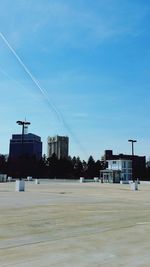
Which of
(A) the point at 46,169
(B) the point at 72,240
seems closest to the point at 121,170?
(A) the point at 46,169

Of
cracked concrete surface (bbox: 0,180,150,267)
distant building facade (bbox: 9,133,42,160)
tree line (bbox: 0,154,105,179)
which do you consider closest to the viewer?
cracked concrete surface (bbox: 0,180,150,267)

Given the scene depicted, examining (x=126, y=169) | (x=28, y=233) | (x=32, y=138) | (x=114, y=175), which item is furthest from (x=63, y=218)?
(x=32, y=138)

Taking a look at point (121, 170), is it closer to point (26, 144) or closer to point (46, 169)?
point (46, 169)

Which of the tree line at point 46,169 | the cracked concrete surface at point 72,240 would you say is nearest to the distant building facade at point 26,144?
the tree line at point 46,169

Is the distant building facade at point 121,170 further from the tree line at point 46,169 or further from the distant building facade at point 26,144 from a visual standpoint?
the distant building facade at point 26,144

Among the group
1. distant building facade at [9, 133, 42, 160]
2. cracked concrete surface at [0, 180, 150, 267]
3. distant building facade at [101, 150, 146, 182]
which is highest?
distant building facade at [9, 133, 42, 160]

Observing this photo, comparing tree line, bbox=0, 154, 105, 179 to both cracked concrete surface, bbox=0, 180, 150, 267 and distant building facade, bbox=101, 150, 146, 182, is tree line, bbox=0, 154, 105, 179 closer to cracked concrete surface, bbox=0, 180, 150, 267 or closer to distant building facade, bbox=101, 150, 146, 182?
distant building facade, bbox=101, 150, 146, 182

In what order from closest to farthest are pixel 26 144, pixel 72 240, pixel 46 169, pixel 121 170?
pixel 72 240 < pixel 121 170 < pixel 46 169 < pixel 26 144

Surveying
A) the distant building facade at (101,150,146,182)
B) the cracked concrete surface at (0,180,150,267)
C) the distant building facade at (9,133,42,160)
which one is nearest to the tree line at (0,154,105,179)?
the distant building facade at (101,150,146,182)

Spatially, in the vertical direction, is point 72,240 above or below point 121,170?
below

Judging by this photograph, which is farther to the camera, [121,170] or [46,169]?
[46,169]

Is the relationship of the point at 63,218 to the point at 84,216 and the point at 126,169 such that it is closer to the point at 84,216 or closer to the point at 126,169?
the point at 84,216

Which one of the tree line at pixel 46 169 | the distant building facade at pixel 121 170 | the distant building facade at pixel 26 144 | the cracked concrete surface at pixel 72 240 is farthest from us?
the distant building facade at pixel 26 144

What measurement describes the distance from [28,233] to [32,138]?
140 m
